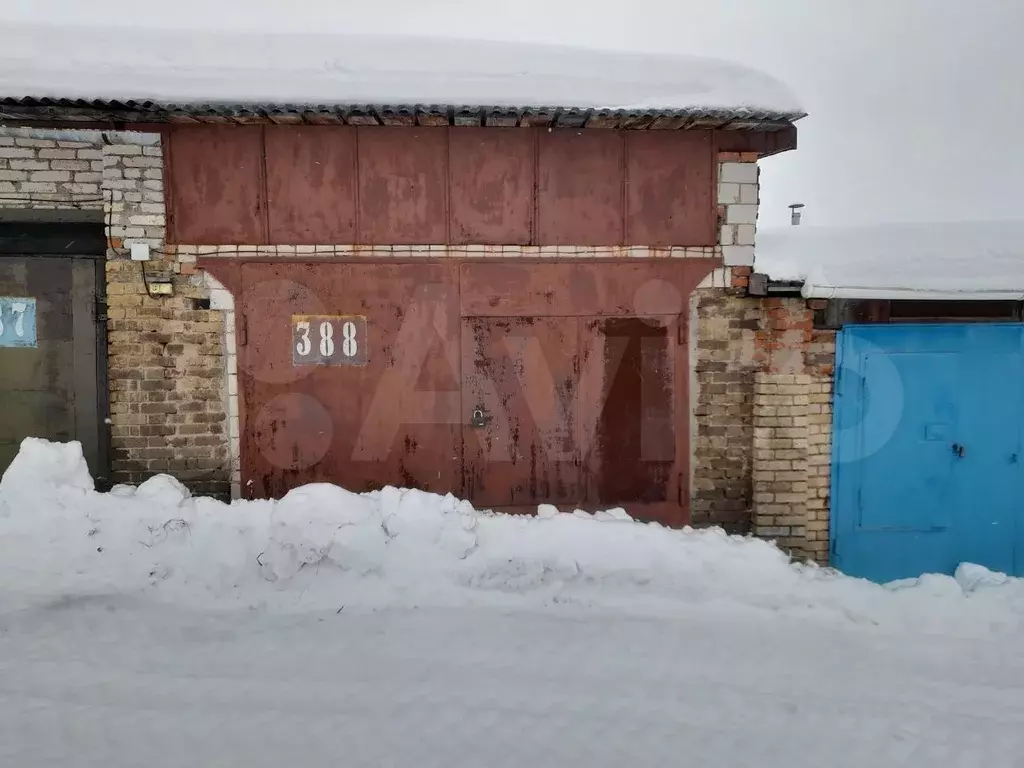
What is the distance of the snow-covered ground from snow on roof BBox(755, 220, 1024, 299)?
225cm

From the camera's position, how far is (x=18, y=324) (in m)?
4.89

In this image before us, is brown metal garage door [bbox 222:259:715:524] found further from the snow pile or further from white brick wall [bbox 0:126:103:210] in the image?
white brick wall [bbox 0:126:103:210]

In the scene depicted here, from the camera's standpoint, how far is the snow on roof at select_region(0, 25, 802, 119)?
14.6ft

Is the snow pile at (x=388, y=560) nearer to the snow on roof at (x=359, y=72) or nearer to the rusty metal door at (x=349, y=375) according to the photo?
the rusty metal door at (x=349, y=375)

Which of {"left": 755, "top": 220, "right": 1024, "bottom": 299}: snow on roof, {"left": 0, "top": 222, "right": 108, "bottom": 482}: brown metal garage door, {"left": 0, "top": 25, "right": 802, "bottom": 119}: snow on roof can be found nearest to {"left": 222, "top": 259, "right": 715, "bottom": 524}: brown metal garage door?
{"left": 755, "top": 220, "right": 1024, "bottom": 299}: snow on roof

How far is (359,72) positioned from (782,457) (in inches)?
192

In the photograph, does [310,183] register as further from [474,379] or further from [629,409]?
[629,409]

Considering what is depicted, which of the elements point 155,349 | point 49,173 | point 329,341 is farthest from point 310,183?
point 49,173

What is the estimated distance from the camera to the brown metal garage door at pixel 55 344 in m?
4.86

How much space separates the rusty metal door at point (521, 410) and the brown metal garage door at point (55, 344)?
313 cm

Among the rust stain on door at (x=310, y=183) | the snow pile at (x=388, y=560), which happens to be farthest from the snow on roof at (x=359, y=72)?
the snow pile at (x=388, y=560)

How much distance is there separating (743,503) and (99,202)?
606cm

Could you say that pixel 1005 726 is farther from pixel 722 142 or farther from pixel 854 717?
pixel 722 142

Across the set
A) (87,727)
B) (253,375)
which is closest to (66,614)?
(87,727)
